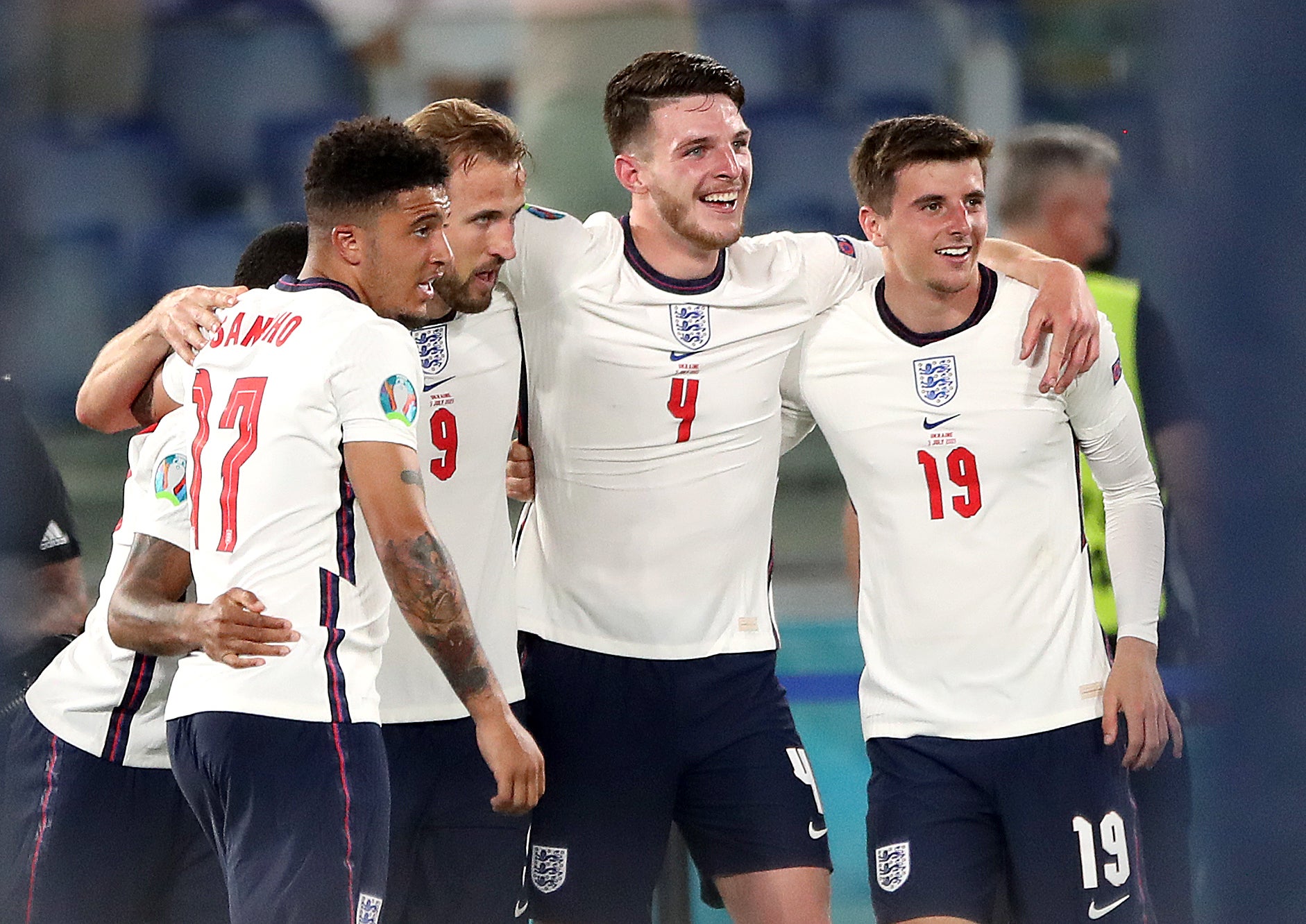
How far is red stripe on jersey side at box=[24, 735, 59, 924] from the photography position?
9.02 ft

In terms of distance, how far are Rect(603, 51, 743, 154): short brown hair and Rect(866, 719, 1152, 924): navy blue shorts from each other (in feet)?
4.52

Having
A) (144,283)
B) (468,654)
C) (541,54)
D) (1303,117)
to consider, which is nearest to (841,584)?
(541,54)

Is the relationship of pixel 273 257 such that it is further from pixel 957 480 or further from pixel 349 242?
pixel 957 480

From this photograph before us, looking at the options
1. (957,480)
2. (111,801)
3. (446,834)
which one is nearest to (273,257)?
(111,801)

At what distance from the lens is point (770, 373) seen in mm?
3074

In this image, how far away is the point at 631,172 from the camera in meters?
3.19

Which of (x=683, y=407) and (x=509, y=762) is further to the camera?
(x=683, y=407)

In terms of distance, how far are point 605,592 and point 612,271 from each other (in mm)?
651

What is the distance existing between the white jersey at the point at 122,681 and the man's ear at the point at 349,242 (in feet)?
1.41

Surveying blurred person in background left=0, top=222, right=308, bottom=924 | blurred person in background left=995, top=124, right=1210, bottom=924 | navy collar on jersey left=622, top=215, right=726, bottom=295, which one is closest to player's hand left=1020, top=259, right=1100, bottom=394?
blurred person in background left=995, top=124, right=1210, bottom=924

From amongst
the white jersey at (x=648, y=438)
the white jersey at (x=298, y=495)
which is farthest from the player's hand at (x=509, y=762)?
the white jersey at (x=648, y=438)

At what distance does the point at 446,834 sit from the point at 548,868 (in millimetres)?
224

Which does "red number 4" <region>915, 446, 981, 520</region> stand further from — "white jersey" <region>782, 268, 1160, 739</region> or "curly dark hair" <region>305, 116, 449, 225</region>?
"curly dark hair" <region>305, 116, 449, 225</region>

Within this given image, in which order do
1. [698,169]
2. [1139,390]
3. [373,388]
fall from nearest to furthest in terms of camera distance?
[373,388] < [698,169] < [1139,390]
